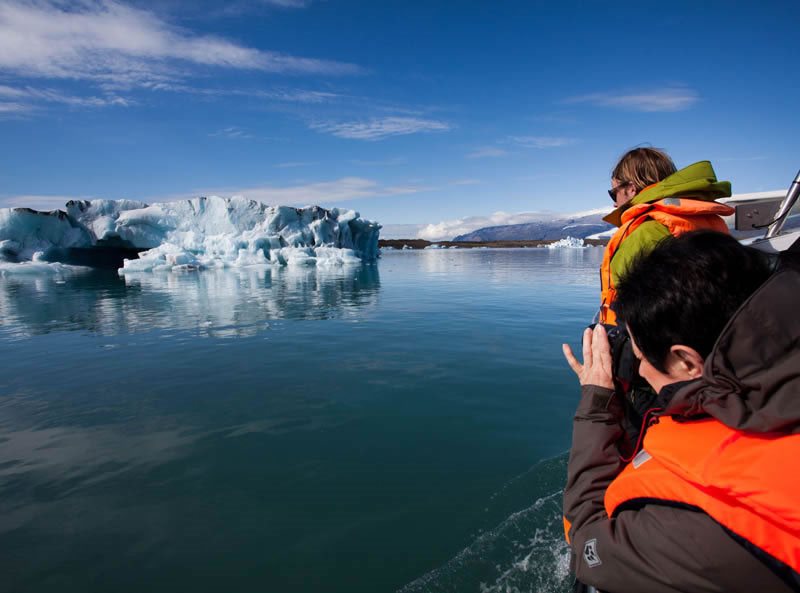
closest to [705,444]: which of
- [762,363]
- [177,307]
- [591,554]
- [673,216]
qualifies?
[762,363]

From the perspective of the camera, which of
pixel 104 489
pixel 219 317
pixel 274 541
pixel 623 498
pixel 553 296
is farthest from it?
pixel 553 296

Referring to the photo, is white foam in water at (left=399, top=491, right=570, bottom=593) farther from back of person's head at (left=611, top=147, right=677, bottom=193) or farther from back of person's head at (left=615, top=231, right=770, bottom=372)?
back of person's head at (left=611, top=147, right=677, bottom=193)

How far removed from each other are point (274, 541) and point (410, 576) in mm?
1082

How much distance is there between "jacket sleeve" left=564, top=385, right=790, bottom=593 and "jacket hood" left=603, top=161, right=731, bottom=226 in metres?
1.33

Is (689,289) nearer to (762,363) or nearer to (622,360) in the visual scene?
(762,363)

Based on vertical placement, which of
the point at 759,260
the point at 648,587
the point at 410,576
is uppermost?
the point at 759,260

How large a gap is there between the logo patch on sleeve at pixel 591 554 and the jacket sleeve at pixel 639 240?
4.23ft


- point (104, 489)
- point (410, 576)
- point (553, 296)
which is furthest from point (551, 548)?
point (553, 296)

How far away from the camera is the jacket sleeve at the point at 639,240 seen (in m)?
2.24

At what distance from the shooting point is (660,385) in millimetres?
1376

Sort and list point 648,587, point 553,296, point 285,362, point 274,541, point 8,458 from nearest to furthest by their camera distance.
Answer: point 648,587 < point 274,541 < point 8,458 < point 285,362 < point 553,296

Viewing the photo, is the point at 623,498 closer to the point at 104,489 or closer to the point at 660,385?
the point at 660,385

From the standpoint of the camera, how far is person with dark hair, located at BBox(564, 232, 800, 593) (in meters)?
0.94

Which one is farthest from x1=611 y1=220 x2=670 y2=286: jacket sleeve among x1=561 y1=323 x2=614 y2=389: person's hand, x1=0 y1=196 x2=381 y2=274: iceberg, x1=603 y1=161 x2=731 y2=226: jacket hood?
x1=0 y1=196 x2=381 y2=274: iceberg
